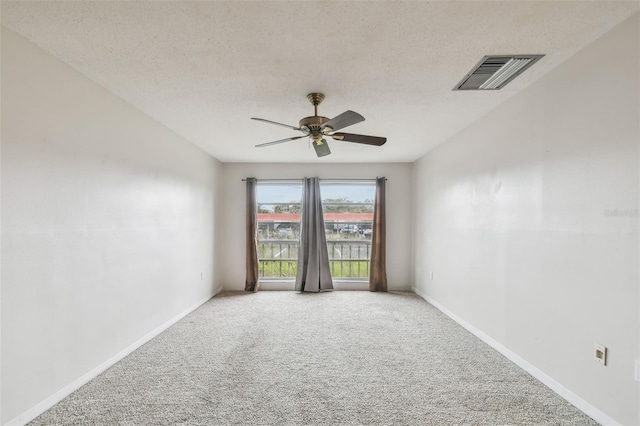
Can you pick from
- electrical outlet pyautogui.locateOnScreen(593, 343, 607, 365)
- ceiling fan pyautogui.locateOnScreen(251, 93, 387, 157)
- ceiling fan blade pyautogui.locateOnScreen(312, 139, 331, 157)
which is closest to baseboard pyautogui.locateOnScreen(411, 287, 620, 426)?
electrical outlet pyautogui.locateOnScreen(593, 343, 607, 365)

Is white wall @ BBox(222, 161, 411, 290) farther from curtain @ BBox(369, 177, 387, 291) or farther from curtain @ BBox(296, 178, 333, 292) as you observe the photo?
curtain @ BBox(296, 178, 333, 292)

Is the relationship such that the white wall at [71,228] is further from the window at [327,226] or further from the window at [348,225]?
the window at [348,225]

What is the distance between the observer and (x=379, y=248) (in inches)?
203

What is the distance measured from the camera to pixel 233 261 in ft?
17.2

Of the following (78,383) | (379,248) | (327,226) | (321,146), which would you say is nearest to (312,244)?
(327,226)

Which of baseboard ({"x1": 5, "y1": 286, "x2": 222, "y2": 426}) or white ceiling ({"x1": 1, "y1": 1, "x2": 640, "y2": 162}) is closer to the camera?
white ceiling ({"x1": 1, "y1": 1, "x2": 640, "y2": 162})

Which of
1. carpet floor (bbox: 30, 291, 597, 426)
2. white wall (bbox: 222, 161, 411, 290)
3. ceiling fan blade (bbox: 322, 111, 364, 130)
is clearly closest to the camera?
carpet floor (bbox: 30, 291, 597, 426)

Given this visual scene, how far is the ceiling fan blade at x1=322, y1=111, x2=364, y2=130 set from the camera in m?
2.10

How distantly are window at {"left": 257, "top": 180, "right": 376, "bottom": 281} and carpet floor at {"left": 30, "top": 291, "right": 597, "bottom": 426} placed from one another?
1948 mm

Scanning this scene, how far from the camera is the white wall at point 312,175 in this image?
525cm

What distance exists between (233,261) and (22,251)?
3.58 metres

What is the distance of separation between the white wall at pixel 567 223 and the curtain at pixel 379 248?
1.94m

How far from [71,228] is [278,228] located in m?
3.48

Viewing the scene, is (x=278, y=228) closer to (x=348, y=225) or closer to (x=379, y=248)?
(x=348, y=225)
